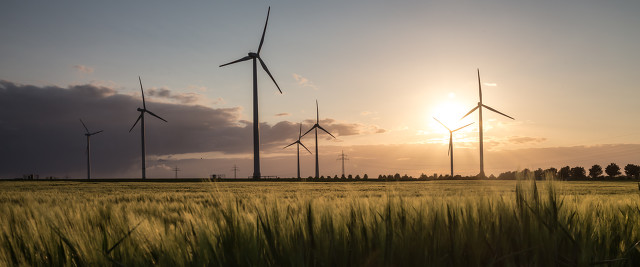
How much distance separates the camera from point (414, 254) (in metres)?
2.18

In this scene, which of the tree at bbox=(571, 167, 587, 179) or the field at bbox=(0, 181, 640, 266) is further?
the tree at bbox=(571, 167, 587, 179)

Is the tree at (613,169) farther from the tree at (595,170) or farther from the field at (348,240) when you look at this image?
the field at (348,240)

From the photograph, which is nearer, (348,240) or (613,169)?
(348,240)

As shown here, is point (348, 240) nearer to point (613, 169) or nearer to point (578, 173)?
point (578, 173)

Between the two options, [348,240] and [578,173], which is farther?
[578,173]

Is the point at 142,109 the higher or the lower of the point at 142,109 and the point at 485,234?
the higher

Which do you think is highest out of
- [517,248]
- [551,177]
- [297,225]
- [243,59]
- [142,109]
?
[243,59]

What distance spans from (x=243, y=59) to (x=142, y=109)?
2843cm

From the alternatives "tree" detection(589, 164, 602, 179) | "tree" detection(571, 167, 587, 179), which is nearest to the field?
"tree" detection(571, 167, 587, 179)

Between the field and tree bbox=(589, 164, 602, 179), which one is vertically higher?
the field

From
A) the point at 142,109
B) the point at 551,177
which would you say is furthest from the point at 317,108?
the point at 551,177

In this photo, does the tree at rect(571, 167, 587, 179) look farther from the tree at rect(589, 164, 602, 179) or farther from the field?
the field

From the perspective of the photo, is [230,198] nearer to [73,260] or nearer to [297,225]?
[297,225]

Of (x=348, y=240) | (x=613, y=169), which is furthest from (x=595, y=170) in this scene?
(x=348, y=240)
